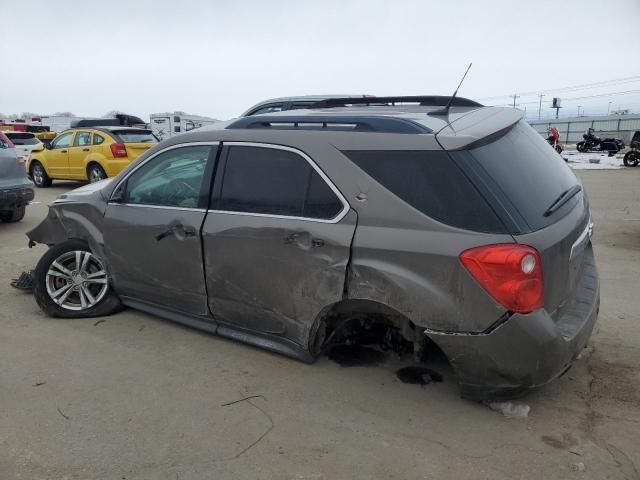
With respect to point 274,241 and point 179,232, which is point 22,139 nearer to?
point 179,232

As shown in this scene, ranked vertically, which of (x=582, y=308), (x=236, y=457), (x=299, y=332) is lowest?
(x=236, y=457)

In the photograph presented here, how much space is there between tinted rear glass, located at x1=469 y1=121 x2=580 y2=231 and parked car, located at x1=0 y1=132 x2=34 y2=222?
296 inches

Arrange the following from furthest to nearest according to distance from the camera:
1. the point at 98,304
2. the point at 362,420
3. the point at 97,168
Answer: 1. the point at 97,168
2. the point at 98,304
3. the point at 362,420

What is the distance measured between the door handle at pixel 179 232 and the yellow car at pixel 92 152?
9146 millimetres

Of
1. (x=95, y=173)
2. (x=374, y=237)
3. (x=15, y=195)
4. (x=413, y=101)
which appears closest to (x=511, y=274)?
(x=374, y=237)

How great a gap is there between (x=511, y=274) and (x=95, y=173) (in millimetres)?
12010

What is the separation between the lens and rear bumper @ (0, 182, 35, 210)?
7867 millimetres

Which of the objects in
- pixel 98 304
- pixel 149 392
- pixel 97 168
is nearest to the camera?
pixel 149 392

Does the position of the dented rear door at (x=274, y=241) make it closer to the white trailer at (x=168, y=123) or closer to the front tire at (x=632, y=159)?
the front tire at (x=632, y=159)

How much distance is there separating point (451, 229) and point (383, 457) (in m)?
1.20

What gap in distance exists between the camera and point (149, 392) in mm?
3271

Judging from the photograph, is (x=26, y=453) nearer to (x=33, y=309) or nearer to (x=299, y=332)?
(x=299, y=332)

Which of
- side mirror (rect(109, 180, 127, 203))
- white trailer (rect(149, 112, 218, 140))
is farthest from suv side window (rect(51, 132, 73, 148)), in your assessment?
white trailer (rect(149, 112, 218, 140))

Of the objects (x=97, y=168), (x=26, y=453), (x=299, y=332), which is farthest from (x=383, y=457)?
(x=97, y=168)
